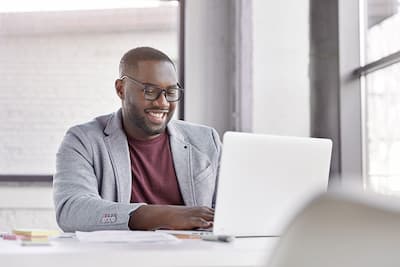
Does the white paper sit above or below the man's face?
below

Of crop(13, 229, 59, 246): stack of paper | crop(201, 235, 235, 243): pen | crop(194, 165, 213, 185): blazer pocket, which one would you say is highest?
crop(194, 165, 213, 185): blazer pocket

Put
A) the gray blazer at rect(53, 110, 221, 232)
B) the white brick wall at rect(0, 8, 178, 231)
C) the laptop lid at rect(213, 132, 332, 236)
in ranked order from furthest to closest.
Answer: the white brick wall at rect(0, 8, 178, 231) → the gray blazer at rect(53, 110, 221, 232) → the laptop lid at rect(213, 132, 332, 236)

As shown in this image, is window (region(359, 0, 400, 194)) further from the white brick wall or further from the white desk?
the white desk

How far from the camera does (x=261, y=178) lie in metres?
1.60

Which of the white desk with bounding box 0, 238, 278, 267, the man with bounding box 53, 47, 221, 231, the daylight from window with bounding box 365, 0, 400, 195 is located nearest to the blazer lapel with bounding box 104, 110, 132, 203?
the man with bounding box 53, 47, 221, 231

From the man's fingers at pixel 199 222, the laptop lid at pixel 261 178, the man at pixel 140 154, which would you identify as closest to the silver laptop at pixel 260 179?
the laptop lid at pixel 261 178

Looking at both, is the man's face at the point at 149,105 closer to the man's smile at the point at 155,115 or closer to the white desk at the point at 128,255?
the man's smile at the point at 155,115

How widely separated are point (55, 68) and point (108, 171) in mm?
1241

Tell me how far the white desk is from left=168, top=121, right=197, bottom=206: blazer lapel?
87cm

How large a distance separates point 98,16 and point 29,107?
1.87 feet

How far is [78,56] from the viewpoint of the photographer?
324 cm

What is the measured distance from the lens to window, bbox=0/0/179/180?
319cm

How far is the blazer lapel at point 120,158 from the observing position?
2.15 meters

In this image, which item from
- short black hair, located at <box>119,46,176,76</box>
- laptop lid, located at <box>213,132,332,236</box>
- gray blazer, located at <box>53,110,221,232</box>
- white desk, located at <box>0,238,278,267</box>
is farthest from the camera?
short black hair, located at <box>119,46,176,76</box>
